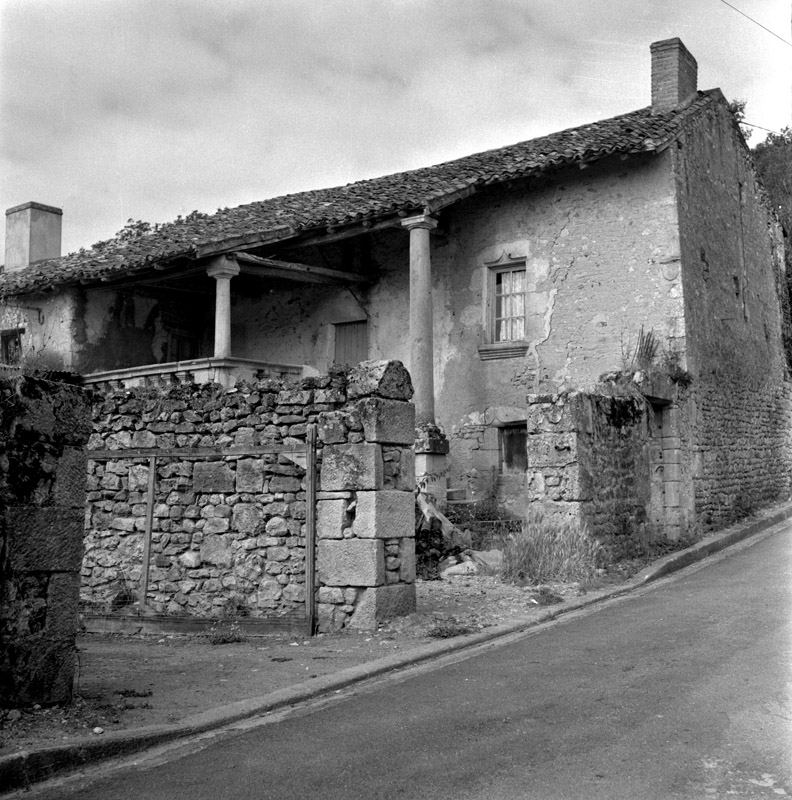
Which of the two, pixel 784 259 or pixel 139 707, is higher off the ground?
pixel 784 259

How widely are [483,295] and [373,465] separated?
895 cm

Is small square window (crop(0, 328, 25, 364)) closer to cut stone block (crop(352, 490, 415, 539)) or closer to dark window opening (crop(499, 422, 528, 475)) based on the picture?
dark window opening (crop(499, 422, 528, 475))

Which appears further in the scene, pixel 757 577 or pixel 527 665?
pixel 757 577

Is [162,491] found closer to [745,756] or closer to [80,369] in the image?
[745,756]

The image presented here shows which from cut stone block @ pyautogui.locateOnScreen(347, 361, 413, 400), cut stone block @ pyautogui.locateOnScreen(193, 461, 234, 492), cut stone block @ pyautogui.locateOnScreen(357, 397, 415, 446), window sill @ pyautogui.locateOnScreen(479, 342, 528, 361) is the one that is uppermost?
window sill @ pyautogui.locateOnScreen(479, 342, 528, 361)

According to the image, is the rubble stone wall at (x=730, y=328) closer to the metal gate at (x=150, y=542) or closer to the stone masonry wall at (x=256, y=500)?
the stone masonry wall at (x=256, y=500)

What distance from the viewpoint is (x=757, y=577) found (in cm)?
1038

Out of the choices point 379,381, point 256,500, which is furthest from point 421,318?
point 256,500

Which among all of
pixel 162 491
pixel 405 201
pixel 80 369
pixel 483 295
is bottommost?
pixel 162 491

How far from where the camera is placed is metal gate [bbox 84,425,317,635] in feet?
27.1

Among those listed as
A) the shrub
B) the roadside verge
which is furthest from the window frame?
the roadside verge

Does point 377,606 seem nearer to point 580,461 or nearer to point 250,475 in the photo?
point 250,475

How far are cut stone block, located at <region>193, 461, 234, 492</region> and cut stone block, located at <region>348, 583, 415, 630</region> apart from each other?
164cm

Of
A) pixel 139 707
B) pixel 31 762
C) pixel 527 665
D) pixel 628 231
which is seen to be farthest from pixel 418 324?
pixel 31 762
